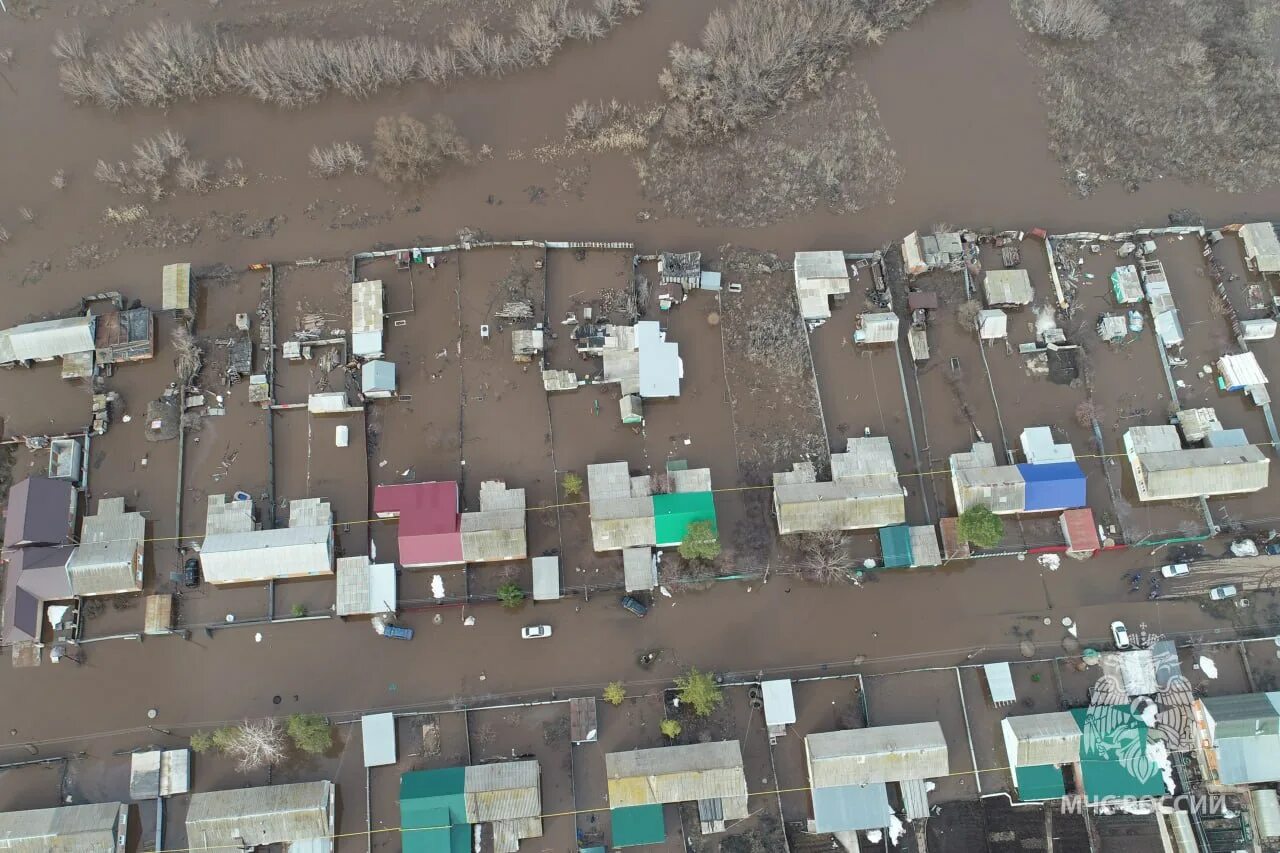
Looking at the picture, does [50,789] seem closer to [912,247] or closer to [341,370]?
[341,370]

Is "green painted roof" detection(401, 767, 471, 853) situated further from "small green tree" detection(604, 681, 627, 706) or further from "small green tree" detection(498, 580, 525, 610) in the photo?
"small green tree" detection(498, 580, 525, 610)

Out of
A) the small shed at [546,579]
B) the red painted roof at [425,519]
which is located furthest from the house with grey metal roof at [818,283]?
the red painted roof at [425,519]

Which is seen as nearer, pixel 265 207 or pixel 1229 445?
pixel 1229 445

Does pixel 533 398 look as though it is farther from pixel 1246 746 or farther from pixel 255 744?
pixel 1246 746


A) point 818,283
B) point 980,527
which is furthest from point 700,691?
point 818,283

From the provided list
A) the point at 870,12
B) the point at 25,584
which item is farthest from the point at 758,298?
the point at 25,584

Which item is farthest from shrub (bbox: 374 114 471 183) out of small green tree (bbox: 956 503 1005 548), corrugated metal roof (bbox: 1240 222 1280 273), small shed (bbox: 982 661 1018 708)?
corrugated metal roof (bbox: 1240 222 1280 273)

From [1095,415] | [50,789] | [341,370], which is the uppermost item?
[341,370]
